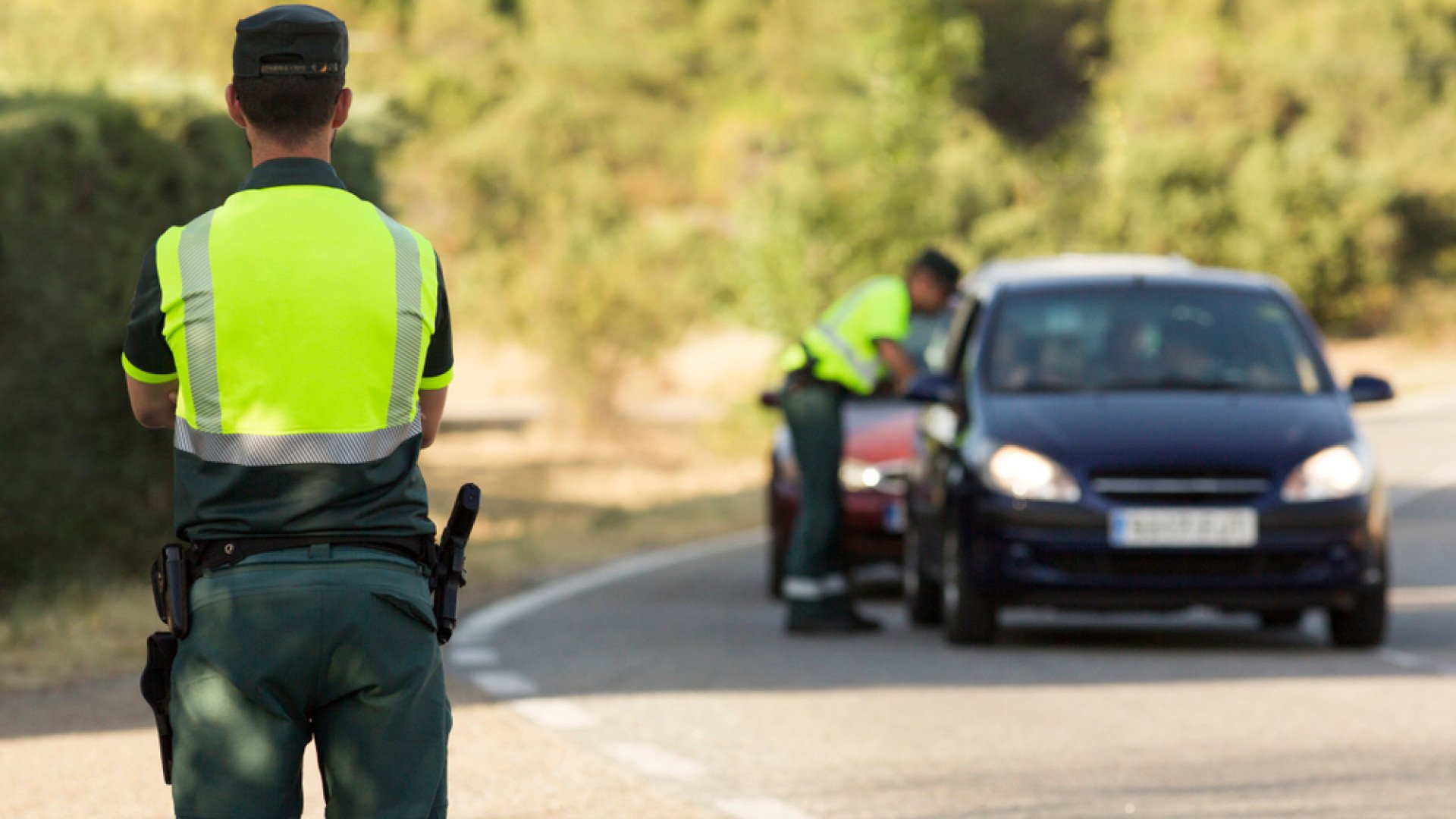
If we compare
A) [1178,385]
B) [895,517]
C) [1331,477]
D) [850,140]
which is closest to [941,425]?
[1178,385]

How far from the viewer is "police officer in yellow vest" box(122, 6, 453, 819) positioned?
12.6 feet

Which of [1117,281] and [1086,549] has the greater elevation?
[1117,281]

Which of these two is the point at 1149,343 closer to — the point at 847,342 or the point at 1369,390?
the point at 1369,390

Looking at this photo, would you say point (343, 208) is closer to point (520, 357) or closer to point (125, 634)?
point (125, 634)

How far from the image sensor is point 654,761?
8289 millimetres

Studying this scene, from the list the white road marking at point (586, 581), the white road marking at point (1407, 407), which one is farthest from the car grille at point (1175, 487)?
the white road marking at point (1407, 407)

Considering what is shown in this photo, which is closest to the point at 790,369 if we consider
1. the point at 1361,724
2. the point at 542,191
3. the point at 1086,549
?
the point at 1086,549

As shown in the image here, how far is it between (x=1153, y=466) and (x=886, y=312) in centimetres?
187

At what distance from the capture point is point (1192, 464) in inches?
436

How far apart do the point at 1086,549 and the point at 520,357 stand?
A: 36.6 metres

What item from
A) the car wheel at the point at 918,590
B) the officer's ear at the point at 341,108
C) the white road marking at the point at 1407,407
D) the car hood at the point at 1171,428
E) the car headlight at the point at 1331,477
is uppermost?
the officer's ear at the point at 341,108

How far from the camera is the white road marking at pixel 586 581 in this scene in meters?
12.9

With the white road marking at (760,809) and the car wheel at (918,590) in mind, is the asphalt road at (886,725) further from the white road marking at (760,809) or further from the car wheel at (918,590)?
the car wheel at (918,590)

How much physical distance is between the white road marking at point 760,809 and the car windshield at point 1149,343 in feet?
15.5
